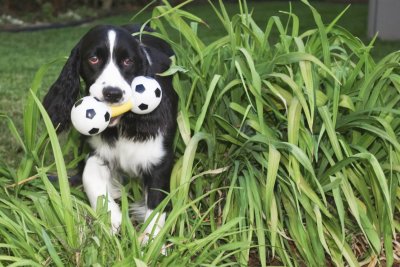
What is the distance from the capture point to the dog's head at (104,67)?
3289mm

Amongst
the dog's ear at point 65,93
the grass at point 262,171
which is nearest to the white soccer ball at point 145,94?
the grass at point 262,171

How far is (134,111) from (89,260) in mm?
846

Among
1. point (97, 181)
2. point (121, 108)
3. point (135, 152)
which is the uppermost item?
point (121, 108)

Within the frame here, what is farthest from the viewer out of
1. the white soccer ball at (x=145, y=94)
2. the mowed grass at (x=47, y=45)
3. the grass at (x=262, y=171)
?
the mowed grass at (x=47, y=45)

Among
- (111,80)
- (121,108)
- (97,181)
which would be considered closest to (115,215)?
(97,181)

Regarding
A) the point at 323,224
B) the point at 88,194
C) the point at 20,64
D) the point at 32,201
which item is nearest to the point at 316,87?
the point at 323,224

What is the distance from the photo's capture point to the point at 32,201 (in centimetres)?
354

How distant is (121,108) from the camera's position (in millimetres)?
3340

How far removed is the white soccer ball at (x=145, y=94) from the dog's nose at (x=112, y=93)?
10 cm

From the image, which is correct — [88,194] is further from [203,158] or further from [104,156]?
[203,158]

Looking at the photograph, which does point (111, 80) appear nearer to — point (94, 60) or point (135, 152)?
point (94, 60)

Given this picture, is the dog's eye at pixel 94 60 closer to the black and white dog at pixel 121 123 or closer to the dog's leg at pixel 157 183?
the black and white dog at pixel 121 123

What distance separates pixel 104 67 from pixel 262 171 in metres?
0.85

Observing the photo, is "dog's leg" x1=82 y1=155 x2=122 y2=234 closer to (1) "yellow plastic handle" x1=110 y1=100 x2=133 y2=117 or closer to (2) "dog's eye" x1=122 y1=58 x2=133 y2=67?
(1) "yellow plastic handle" x1=110 y1=100 x2=133 y2=117
